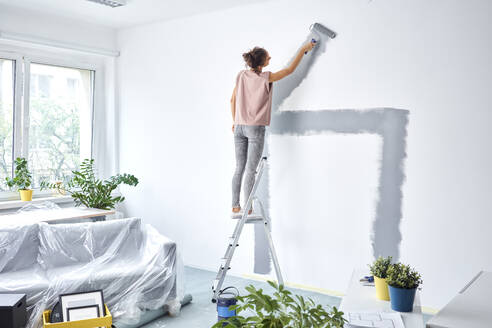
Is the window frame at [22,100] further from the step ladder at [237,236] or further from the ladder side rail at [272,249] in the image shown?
the ladder side rail at [272,249]

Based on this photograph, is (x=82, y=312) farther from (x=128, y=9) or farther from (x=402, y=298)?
(x=128, y=9)

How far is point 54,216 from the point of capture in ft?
12.7

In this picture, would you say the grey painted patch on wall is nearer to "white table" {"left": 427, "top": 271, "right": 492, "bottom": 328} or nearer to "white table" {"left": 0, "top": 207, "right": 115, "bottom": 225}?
"white table" {"left": 0, "top": 207, "right": 115, "bottom": 225}

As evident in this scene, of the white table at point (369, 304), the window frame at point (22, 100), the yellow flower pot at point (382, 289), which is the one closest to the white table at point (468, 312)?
the white table at point (369, 304)

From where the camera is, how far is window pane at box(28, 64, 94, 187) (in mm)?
4781

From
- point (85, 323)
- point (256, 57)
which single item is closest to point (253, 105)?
point (256, 57)

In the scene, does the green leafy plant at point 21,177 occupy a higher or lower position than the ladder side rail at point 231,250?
higher

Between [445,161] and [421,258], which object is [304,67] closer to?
[445,161]

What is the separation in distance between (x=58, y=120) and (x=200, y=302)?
263 centimetres

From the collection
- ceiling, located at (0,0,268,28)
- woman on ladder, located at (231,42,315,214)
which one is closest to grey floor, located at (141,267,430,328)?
woman on ladder, located at (231,42,315,214)

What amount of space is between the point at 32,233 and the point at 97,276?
603 mm

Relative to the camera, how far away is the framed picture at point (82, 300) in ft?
8.84

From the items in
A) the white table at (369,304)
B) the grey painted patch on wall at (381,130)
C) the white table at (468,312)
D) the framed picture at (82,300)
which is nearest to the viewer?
the white table at (468,312)

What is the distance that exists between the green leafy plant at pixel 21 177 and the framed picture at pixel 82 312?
2.15 meters
